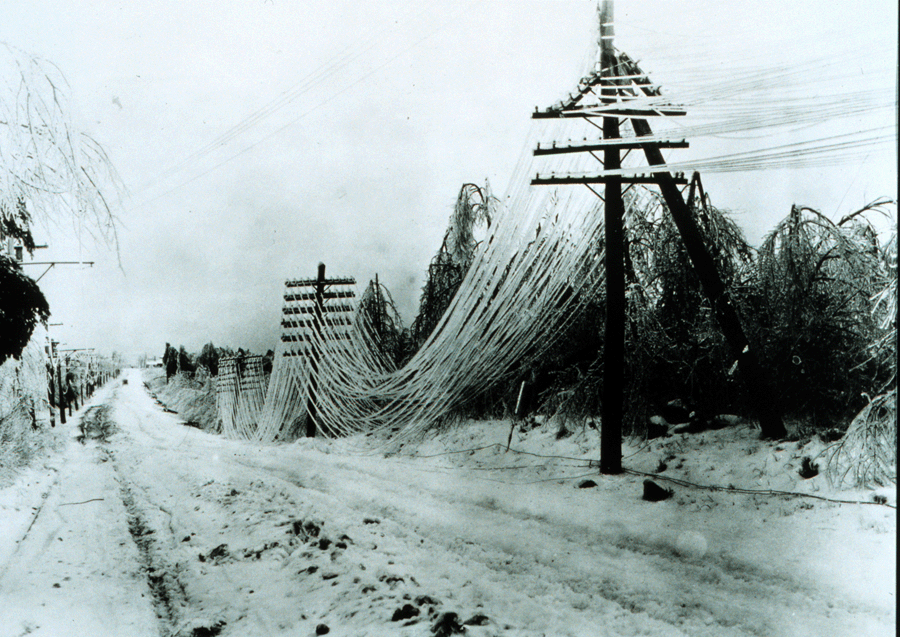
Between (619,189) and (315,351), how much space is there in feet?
19.0

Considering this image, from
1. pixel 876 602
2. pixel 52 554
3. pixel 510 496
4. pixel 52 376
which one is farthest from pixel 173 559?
pixel 876 602

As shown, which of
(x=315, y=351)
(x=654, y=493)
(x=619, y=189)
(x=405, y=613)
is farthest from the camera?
(x=315, y=351)

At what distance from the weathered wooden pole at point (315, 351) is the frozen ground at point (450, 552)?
3516 mm

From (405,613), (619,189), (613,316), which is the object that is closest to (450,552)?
(405,613)

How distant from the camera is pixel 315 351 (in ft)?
31.7

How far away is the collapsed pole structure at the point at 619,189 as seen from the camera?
4.82m

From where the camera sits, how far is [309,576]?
353cm

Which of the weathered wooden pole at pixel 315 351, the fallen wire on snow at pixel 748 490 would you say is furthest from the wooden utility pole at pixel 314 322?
the fallen wire on snow at pixel 748 490

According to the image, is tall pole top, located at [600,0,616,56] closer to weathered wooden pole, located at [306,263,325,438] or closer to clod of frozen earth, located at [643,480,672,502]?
clod of frozen earth, located at [643,480,672,502]

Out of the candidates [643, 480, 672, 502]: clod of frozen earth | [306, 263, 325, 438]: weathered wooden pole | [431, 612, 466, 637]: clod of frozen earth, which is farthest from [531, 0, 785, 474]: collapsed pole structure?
[306, 263, 325, 438]: weathered wooden pole

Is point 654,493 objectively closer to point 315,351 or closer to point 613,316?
point 613,316

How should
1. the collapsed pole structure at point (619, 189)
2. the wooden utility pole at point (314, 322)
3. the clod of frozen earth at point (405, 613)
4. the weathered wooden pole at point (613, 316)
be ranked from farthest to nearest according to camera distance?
the wooden utility pole at point (314, 322)
the weathered wooden pole at point (613, 316)
the collapsed pole structure at point (619, 189)
the clod of frozen earth at point (405, 613)

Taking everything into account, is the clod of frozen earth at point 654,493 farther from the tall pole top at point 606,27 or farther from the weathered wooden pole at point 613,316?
the tall pole top at point 606,27

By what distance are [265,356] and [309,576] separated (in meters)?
10.0
